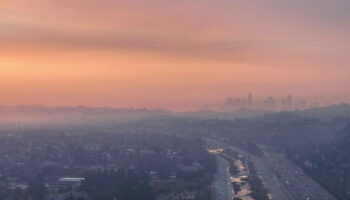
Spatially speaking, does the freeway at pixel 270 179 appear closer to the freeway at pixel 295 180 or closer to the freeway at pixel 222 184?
the freeway at pixel 295 180

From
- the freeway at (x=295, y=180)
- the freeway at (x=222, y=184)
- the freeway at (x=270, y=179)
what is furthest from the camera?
the freeway at (x=295, y=180)

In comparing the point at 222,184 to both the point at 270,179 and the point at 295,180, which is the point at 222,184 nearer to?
the point at 270,179

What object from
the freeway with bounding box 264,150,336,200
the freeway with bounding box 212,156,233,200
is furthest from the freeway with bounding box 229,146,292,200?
the freeway with bounding box 212,156,233,200

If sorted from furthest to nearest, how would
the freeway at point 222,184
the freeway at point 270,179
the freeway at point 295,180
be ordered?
the freeway at point 295,180 → the freeway at point 270,179 → the freeway at point 222,184

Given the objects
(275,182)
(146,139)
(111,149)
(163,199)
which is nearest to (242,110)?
(146,139)

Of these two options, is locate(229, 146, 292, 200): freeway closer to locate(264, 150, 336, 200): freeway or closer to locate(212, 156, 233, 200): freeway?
locate(264, 150, 336, 200): freeway

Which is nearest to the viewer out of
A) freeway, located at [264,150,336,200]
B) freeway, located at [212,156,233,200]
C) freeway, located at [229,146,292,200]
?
freeway, located at [212,156,233,200]

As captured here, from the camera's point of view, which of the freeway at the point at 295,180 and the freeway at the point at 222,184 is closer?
the freeway at the point at 222,184

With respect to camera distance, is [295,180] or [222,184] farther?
[295,180]

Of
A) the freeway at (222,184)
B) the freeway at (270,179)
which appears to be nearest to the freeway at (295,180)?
the freeway at (270,179)

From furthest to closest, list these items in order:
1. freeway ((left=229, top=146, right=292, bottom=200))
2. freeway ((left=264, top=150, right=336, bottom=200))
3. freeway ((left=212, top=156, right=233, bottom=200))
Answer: freeway ((left=264, top=150, right=336, bottom=200))
freeway ((left=229, top=146, right=292, bottom=200))
freeway ((left=212, top=156, right=233, bottom=200))

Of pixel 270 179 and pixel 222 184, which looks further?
pixel 270 179

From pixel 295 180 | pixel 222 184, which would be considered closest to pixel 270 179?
pixel 295 180
